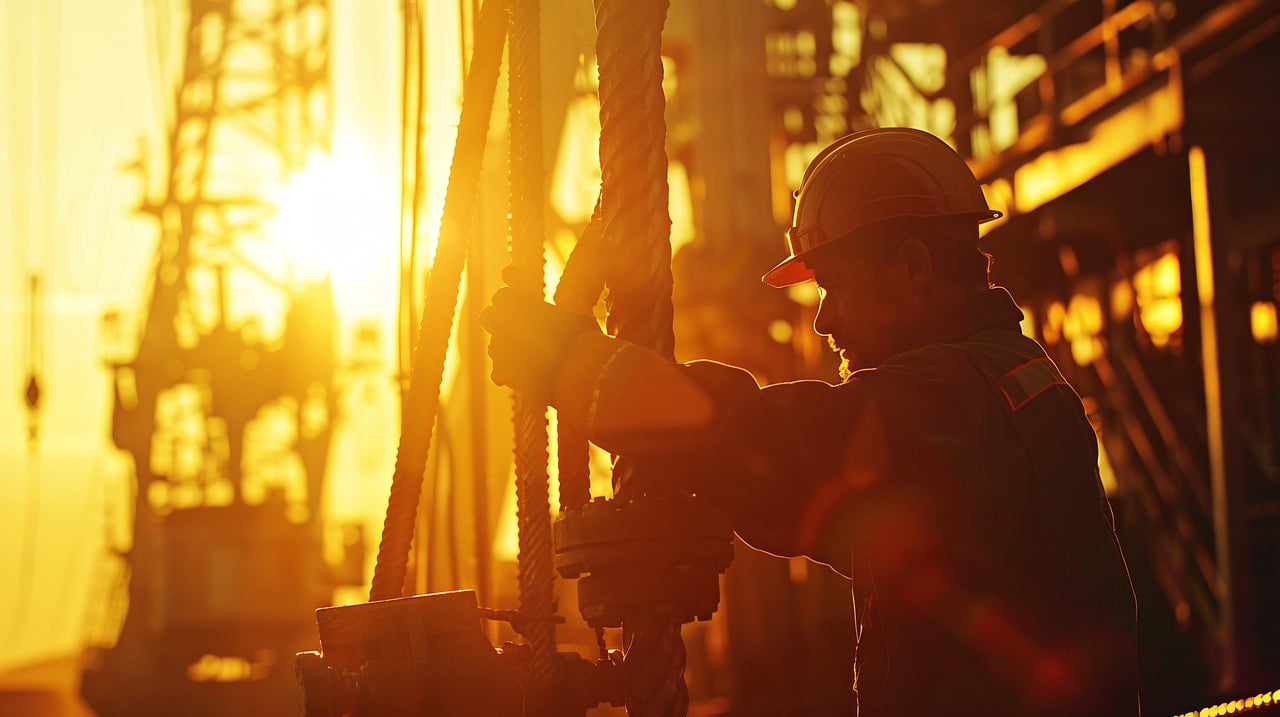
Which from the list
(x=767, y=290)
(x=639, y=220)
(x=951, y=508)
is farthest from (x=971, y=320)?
(x=767, y=290)

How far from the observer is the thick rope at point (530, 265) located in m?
2.36

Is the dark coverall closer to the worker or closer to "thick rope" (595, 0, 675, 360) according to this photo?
the worker

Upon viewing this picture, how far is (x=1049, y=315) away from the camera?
1656 centimetres

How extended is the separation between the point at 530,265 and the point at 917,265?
2.00 feet

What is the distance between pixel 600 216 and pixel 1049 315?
1500cm

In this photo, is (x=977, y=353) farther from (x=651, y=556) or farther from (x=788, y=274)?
(x=788, y=274)

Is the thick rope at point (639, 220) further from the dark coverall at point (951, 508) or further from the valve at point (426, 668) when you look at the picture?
the dark coverall at point (951, 508)

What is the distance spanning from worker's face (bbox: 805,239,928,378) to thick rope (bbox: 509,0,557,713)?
469 mm

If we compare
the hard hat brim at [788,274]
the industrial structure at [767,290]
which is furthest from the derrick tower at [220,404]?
the hard hat brim at [788,274]

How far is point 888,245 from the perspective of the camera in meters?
2.13

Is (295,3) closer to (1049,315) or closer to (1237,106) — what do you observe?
(1049,315)

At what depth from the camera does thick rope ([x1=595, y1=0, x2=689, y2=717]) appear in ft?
6.85

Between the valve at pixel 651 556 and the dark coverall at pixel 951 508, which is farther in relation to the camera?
the valve at pixel 651 556

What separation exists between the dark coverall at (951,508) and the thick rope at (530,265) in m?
0.50
